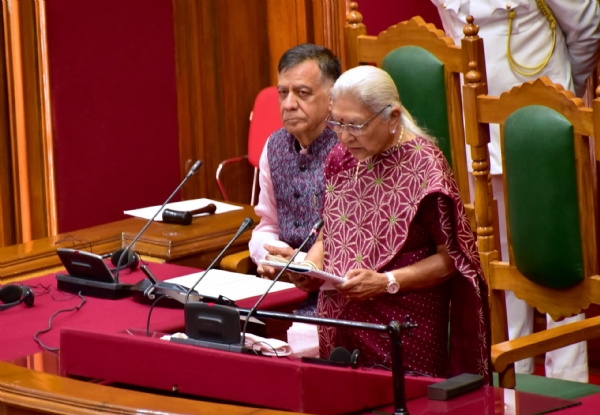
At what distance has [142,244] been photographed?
353 centimetres

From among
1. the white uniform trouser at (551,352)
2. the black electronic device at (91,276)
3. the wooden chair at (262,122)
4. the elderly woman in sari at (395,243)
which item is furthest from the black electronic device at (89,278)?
the wooden chair at (262,122)

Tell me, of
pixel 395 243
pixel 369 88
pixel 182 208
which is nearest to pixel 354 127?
pixel 369 88

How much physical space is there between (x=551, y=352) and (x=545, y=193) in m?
1.01

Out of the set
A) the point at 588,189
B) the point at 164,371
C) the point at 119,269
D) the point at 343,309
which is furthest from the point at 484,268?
the point at 164,371

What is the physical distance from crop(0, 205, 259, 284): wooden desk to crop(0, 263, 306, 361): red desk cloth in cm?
31

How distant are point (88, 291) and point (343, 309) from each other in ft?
2.47

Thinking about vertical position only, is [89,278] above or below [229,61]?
below

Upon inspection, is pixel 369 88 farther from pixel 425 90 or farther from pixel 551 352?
pixel 551 352

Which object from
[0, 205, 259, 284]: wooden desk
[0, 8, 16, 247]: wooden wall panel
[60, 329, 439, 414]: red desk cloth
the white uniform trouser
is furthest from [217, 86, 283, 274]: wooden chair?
[60, 329, 439, 414]: red desk cloth

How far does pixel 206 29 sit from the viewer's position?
5102 mm

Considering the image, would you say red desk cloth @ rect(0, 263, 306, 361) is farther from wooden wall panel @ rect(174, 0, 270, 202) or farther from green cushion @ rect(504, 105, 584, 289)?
wooden wall panel @ rect(174, 0, 270, 202)

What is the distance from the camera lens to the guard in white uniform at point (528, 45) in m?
3.78

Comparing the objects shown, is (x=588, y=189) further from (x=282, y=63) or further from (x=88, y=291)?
(x=88, y=291)

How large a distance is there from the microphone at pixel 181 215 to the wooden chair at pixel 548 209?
1177 mm
